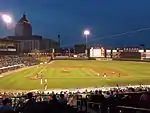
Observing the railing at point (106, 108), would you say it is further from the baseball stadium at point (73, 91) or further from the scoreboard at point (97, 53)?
the scoreboard at point (97, 53)

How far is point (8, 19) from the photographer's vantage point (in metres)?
33.4

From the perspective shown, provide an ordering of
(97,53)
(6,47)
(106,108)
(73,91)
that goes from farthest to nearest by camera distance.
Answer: (97,53)
(6,47)
(73,91)
(106,108)

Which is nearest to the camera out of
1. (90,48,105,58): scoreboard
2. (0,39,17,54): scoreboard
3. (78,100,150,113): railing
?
(78,100,150,113): railing

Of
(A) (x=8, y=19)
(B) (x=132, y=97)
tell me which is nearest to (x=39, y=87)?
(A) (x=8, y=19)

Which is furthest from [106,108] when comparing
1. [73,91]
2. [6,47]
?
[6,47]

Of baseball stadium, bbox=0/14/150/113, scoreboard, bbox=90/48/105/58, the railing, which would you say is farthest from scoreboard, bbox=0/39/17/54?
the railing

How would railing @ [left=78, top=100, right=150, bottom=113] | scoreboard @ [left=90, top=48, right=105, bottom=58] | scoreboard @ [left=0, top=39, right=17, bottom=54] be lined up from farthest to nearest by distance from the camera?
scoreboard @ [left=90, top=48, right=105, bottom=58] < scoreboard @ [left=0, top=39, right=17, bottom=54] < railing @ [left=78, top=100, right=150, bottom=113]

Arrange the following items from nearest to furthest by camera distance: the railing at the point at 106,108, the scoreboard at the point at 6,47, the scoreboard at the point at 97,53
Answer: the railing at the point at 106,108 → the scoreboard at the point at 6,47 → the scoreboard at the point at 97,53

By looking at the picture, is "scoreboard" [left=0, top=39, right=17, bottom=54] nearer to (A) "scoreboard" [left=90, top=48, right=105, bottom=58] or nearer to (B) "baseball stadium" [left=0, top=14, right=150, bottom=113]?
(B) "baseball stadium" [left=0, top=14, right=150, bottom=113]

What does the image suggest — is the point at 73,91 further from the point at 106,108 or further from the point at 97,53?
the point at 97,53

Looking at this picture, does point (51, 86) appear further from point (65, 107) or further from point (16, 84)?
point (65, 107)

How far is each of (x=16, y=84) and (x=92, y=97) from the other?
2815 cm

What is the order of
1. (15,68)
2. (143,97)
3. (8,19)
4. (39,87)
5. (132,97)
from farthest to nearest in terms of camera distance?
(15,68) < (39,87) < (8,19) < (132,97) < (143,97)

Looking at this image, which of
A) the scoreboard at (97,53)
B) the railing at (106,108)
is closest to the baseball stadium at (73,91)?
the railing at (106,108)
